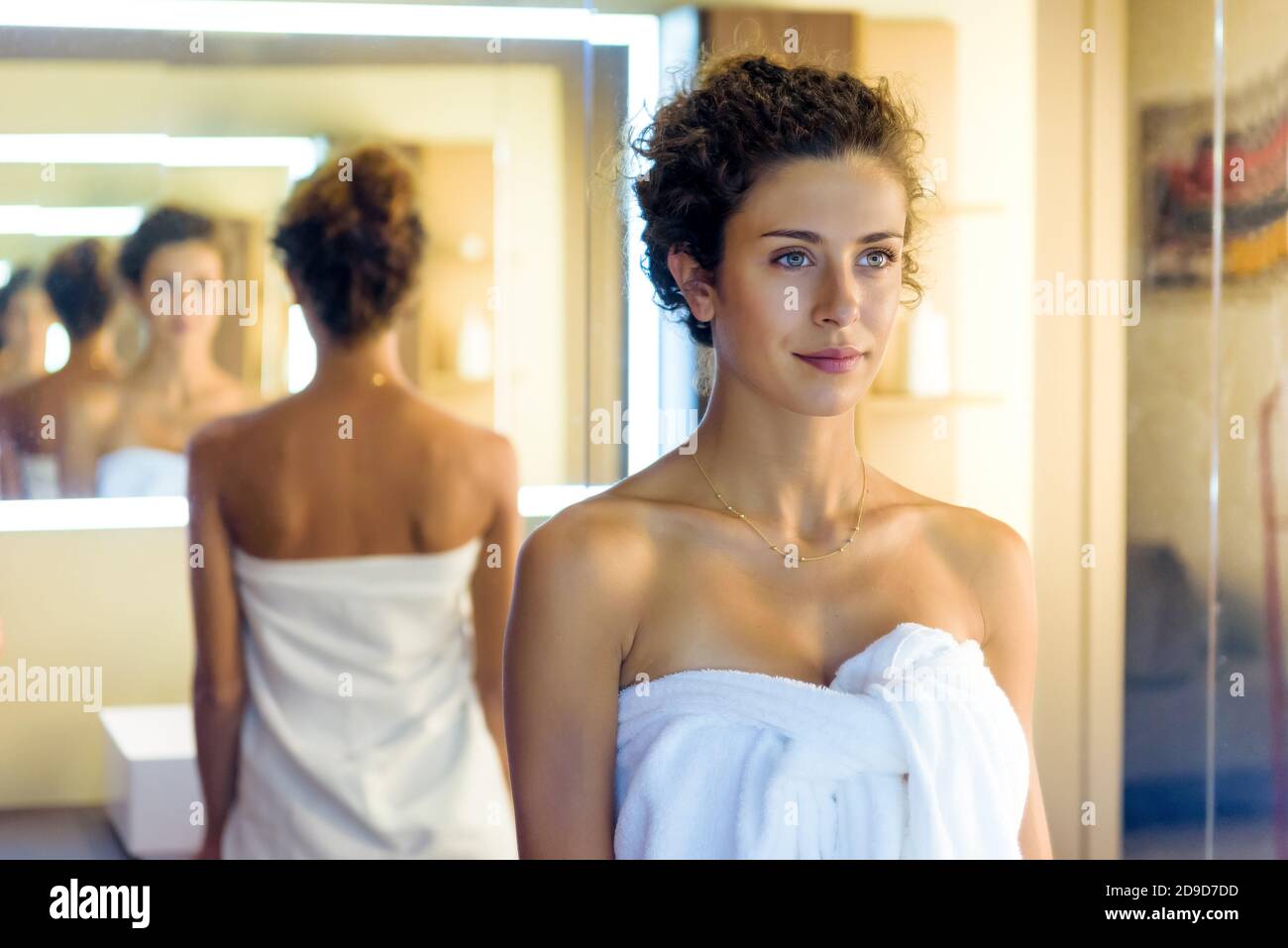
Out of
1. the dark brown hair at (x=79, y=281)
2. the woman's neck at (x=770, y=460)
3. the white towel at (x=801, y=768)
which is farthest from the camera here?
the dark brown hair at (x=79, y=281)

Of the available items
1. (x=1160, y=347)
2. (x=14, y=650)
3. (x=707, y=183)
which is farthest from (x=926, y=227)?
(x=14, y=650)

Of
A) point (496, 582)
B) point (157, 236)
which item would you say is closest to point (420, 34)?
point (157, 236)

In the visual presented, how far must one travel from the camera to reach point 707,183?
3.19ft

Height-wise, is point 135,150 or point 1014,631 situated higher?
point 135,150

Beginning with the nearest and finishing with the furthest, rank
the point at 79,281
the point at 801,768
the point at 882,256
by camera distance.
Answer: the point at 801,768 → the point at 882,256 → the point at 79,281

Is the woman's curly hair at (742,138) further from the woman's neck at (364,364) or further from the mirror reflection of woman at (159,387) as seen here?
the mirror reflection of woman at (159,387)

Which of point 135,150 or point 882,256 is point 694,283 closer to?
point 882,256

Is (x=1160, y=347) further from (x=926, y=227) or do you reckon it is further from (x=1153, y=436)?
(x=926, y=227)

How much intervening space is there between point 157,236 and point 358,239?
20 cm

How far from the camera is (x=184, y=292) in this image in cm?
129

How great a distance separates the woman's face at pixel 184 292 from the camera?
1.29 meters

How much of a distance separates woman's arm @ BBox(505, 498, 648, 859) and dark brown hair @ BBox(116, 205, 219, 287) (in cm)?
60

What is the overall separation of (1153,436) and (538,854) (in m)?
0.86

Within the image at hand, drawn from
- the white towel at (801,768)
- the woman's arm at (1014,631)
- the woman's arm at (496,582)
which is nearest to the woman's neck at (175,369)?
the woman's arm at (496,582)
